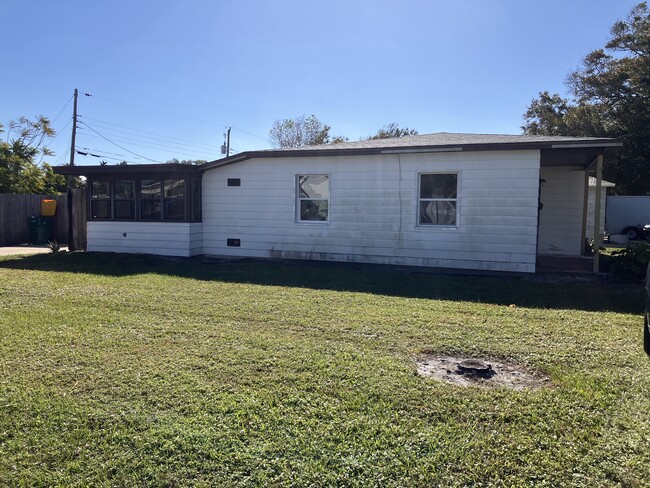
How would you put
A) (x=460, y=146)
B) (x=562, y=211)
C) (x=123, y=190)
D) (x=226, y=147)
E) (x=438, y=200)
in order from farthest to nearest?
1. (x=226, y=147)
2. (x=123, y=190)
3. (x=562, y=211)
4. (x=438, y=200)
5. (x=460, y=146)

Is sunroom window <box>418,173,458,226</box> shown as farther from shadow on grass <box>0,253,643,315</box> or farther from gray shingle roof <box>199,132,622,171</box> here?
shadow on grass <box>0,253,643,315</box>

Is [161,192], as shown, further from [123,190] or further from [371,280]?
[371,280]

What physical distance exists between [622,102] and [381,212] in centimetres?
2262

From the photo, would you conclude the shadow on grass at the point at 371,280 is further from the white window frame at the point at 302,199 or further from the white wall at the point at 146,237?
the white window frame at the point at 302,199

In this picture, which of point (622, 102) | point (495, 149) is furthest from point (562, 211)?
point (622, 102)

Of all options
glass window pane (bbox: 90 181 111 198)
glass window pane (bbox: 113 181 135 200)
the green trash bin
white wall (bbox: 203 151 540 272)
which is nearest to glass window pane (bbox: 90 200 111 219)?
glass window pane (bbox: 90 181 111 198)

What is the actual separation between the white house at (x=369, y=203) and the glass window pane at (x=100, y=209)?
0.10 feet

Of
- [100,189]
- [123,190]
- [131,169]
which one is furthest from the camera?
[100,189]

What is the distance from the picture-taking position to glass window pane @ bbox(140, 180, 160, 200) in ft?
41.7

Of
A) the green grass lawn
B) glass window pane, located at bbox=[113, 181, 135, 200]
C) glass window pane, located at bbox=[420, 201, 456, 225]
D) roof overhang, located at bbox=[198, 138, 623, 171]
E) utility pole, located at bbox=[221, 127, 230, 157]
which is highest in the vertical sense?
utility pole, located at bbox=[221, 127, 230, 157]

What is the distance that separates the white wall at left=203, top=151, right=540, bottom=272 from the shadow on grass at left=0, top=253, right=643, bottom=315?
22.9 inches

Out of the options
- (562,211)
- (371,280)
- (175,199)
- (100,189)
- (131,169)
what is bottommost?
(371,280)

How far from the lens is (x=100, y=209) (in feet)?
43.9

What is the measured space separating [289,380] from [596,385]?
252 cm
